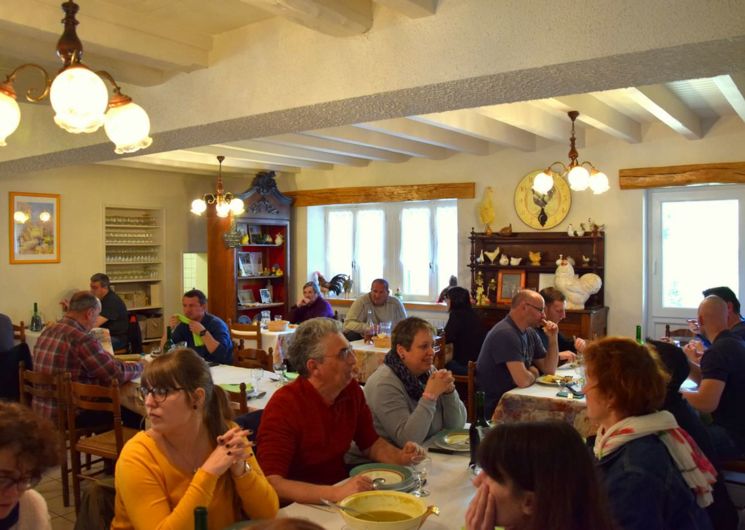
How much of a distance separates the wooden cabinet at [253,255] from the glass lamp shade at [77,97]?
6.26m

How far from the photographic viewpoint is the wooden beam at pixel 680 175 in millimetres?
5926

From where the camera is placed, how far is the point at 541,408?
3656 mm

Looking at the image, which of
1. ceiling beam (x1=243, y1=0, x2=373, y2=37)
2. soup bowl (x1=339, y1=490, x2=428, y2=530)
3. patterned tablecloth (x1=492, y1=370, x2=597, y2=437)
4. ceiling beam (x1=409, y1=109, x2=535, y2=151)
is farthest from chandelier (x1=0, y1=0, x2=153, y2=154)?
ceiling beam (x1=409, y1=109, x2=535, y2=151)

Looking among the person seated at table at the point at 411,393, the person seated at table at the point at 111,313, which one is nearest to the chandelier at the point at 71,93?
the person seated at table at the point at 411,393

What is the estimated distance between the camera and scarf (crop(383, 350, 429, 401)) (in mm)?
2861

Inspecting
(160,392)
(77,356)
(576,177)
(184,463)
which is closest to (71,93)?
(160,392)

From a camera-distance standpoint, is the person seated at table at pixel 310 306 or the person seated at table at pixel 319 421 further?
the person seated at table at pixel 310 306

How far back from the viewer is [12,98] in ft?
7.19

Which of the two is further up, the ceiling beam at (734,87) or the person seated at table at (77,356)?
the ceiling beam at (734,87)

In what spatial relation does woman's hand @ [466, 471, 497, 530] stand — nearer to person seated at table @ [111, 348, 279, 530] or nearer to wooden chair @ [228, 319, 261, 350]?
person seated at table @ [111, 348, 279, 530]

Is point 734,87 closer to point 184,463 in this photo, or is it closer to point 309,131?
point 309,131

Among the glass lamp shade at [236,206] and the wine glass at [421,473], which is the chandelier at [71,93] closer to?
the wine glass at [421,473]

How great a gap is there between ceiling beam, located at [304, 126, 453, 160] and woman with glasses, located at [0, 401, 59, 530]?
4283 millimetres

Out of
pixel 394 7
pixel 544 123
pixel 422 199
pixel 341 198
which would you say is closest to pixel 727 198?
pixel 544 123
